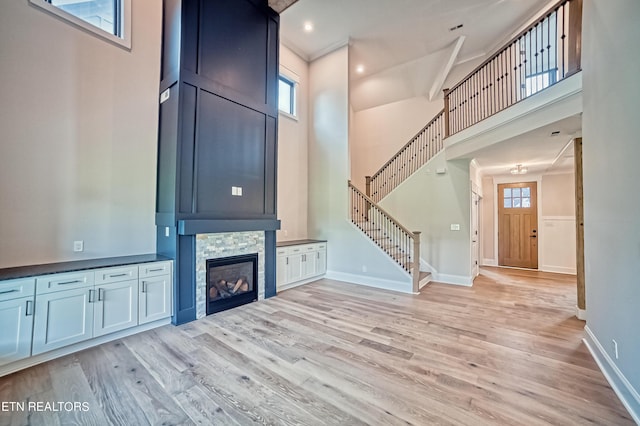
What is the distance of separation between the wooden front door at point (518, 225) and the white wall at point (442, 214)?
3501 millimetres

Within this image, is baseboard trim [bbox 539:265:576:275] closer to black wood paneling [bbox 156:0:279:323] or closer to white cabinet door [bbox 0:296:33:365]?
black wood paneling [bbox 156:0:279:323]

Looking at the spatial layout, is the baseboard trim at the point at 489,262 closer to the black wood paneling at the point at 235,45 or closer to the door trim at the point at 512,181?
the door trim at the point at 512,181

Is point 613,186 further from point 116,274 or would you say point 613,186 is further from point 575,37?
point 116,274

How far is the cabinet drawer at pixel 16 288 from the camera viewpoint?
93.0 inches

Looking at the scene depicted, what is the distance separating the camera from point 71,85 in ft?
10.6

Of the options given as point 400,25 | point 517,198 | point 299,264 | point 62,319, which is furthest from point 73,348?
point 517,198

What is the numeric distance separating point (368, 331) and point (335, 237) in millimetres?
2969

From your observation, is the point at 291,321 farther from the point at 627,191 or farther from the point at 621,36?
the point at 621,36

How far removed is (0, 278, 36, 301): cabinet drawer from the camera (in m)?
2.36

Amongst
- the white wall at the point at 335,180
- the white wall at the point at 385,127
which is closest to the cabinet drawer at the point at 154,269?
the white wall at the point at 335,180

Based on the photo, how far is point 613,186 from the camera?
7.63ft

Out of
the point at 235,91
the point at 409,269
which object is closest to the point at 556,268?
the point at 409,269

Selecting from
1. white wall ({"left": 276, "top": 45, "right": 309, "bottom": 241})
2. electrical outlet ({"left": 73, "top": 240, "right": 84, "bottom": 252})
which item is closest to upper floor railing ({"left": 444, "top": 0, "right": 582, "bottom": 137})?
white wall ({"left": 276, "top": 45, "right": 309, "bottom": 241})

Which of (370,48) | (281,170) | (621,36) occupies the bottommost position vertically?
(281,170)
